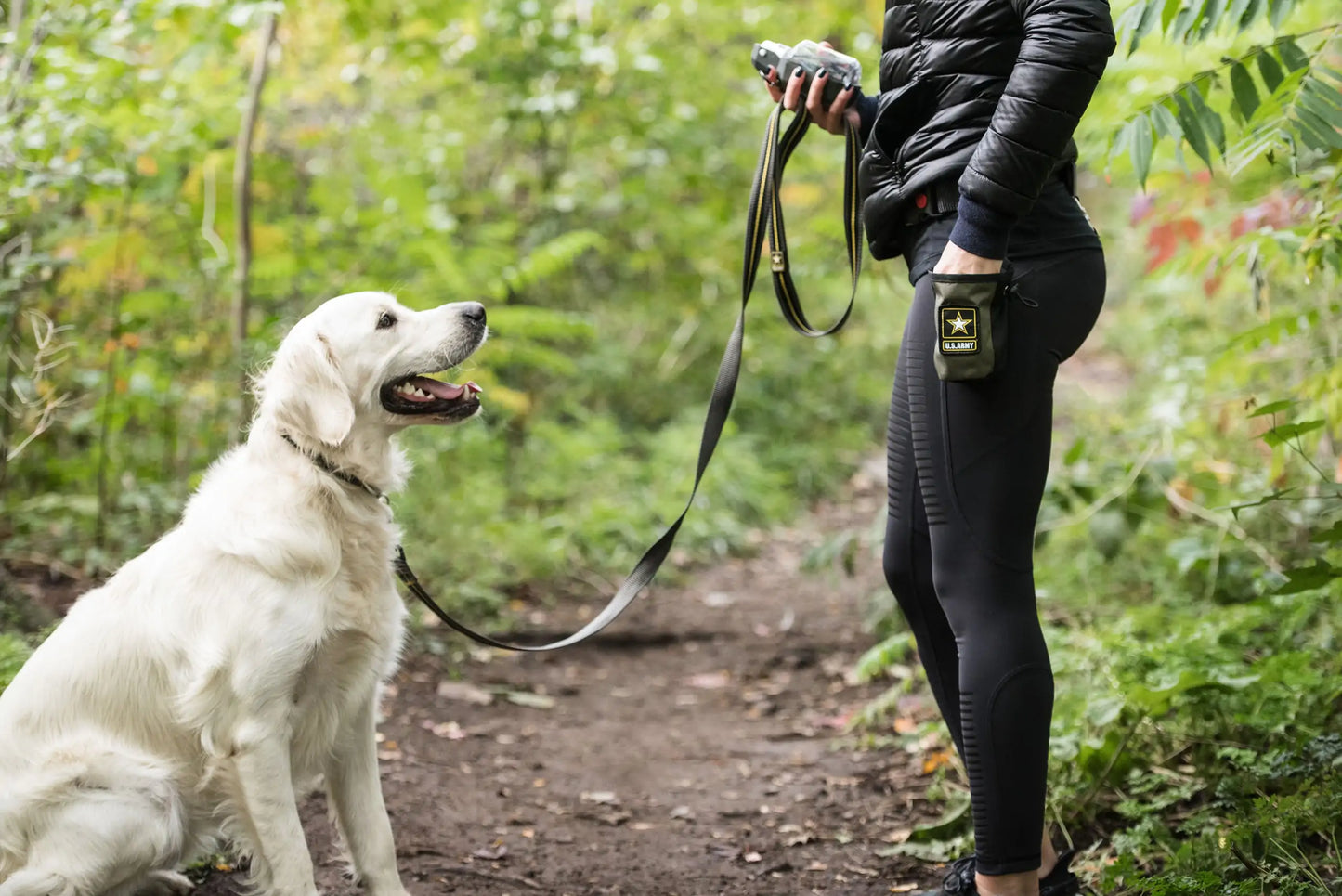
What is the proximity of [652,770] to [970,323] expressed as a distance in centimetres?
263

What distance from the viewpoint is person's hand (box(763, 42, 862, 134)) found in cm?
269

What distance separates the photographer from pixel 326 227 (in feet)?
20.7

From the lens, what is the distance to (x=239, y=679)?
248cm

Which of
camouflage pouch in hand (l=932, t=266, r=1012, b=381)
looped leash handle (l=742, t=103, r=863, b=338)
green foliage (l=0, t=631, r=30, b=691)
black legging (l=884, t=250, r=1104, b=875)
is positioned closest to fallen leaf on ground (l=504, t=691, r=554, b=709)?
green foliage (l=0, t=631, r=30, b=691)

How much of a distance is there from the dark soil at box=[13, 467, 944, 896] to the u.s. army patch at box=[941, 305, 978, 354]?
66.2 inches

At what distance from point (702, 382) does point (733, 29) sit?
3257mm

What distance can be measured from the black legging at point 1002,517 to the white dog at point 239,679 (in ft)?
4.61

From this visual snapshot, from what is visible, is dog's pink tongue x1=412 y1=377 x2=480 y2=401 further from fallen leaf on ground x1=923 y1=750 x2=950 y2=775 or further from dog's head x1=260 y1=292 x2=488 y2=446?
fallen leaf on ground x1=923 y1=750 x2=950 y2=775

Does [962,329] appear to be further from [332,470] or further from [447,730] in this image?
[447,730]

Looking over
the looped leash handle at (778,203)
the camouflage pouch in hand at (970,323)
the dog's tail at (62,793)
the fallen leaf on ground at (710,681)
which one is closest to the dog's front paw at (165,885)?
the dog's tail at (62,793)

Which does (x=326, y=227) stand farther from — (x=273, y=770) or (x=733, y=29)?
(x=273, y=770)

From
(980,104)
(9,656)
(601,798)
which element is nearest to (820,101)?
(980,104)

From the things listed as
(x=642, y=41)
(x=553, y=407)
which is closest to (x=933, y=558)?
(x=642, y=41)

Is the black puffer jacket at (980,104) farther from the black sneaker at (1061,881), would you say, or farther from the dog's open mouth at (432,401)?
the black sneaker at (1061,881)
